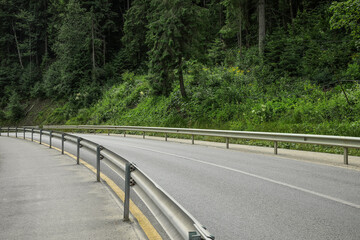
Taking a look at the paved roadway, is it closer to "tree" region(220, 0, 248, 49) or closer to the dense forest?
the dense forest

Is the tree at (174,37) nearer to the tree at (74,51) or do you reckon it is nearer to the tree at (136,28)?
the tree at (136,28)

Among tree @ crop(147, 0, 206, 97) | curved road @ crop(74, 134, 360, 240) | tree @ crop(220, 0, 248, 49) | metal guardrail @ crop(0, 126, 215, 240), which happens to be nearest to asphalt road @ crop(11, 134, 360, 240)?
curved road @ crop(74, 134, 360, 240)

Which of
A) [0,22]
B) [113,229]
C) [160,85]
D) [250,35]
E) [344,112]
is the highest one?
[0,22]

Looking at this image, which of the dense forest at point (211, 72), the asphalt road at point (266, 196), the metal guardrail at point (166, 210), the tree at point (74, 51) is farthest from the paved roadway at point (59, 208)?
the tree at point (74, 51)

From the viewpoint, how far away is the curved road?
4.34 meters

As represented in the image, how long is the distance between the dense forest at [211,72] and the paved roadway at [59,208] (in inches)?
426

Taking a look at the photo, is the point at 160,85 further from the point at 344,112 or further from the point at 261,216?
the point at 261,216

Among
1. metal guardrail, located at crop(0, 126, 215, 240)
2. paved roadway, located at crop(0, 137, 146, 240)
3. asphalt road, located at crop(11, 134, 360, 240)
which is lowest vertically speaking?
paved roadway, located at crop(0, 137, 146, 240)

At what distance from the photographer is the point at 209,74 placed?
2650 cm

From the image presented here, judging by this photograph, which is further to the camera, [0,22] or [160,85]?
[0,22]

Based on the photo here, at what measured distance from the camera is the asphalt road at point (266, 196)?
4.34 metres

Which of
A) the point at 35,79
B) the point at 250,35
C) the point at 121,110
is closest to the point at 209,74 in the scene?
the point at 250,35

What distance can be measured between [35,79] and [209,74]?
137 ft

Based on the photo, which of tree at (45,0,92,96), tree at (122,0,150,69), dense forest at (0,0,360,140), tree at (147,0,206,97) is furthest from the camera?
tree at (45,0,92,96)
